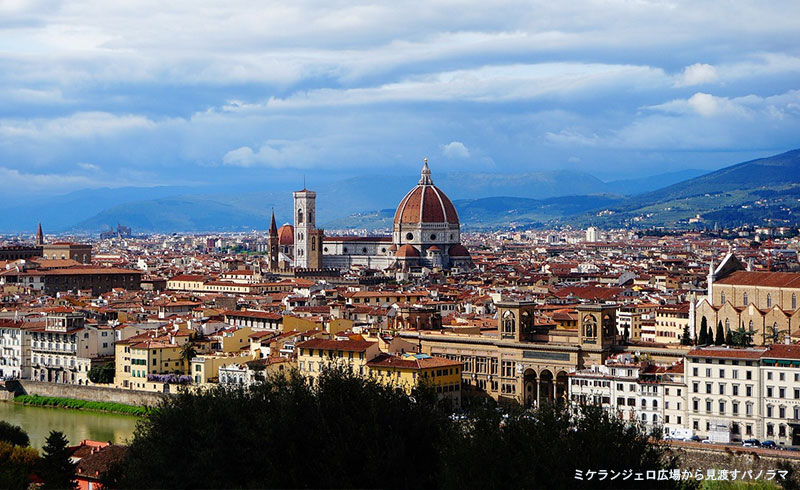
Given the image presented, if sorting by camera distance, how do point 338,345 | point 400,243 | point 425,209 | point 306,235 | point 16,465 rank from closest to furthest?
point 16,465 → point 338,345 → point 425,209 → point 400,243 → point 306,235

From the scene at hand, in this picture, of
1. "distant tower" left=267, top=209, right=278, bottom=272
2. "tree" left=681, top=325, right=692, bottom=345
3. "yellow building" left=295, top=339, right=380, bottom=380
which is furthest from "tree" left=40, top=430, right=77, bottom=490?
"distant tower" left=267, top=209, right=278, bottom=272

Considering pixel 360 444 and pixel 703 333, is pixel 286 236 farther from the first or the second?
pixel 360 444

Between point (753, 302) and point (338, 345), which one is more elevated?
point (753, 302)

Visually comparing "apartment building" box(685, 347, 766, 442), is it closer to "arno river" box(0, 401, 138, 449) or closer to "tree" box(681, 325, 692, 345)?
"tree" box(681, 325, 692, 345)

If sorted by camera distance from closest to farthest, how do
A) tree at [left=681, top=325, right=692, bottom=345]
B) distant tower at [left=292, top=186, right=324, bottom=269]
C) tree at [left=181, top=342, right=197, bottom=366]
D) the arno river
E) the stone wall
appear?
the arno river < the stone wall < tree at [left=681, top=325, right=692, bottom=345] < tree at [left=181, top=342, right=197, bottom=366] < distant tower at [left=292, top=186, right=324, bottom=269]

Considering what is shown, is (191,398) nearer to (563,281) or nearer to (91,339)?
(91,339)

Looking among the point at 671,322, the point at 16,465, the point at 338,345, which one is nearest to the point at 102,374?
the point at 338,345

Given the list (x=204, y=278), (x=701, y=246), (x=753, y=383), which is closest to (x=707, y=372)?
(x=753, y=383)
